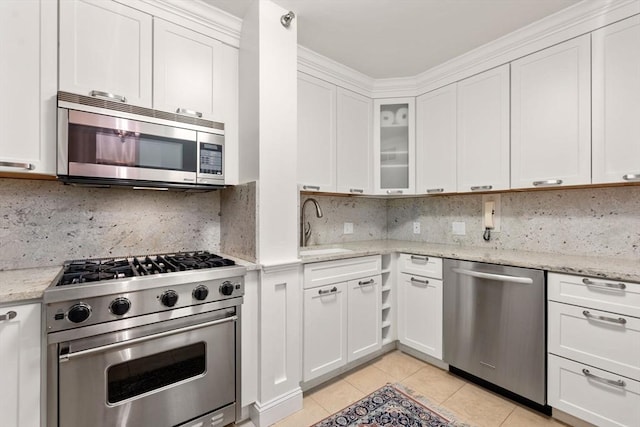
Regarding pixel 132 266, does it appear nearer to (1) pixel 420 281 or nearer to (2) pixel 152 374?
(2) pixel 152 374

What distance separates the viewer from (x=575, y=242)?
2035 mm

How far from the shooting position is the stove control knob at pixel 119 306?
1.21 metres

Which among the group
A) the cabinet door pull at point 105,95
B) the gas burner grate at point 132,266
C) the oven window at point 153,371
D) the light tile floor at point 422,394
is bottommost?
the light tile floor at point 422,394

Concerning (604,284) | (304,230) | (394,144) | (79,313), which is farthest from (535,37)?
(79,313)

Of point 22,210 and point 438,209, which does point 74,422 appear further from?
A: point 438,209

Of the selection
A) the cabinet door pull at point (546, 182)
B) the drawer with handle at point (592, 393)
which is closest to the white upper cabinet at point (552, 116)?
the cabinet door pull at point (546, 182)

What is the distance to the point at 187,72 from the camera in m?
1.72

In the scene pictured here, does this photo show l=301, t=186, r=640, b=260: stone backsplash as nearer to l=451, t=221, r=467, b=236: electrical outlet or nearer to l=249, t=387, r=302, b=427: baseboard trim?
l=451, t=221, r=467, b=236: electrical outlet

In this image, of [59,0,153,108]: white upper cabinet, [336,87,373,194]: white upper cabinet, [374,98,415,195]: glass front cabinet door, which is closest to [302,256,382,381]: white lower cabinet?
[336,87,373,194]: white upper cabinet

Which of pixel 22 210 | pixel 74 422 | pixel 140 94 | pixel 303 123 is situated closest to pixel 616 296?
pixel 303 123

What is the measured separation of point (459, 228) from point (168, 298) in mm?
2454

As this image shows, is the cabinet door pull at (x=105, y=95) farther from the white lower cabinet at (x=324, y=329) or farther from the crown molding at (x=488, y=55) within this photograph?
the white lower cabinet at (x=324, y=329)

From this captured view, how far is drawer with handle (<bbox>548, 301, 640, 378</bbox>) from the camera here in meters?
1.42

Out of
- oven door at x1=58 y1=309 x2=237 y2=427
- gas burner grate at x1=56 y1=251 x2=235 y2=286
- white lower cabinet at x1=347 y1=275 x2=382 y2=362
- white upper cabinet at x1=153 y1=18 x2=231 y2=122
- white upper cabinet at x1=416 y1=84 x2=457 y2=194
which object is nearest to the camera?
oven door at x1=58 y1=309 x2=237 y2=427
